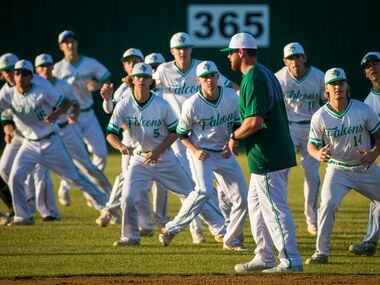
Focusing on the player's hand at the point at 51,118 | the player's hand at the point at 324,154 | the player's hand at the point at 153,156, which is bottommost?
the player's hand at the point at 51,118

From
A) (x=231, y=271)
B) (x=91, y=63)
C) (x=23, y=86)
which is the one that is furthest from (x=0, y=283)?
(x=91, y=63)

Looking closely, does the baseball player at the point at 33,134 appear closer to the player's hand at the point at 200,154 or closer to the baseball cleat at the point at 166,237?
the baseball cleat at the point at 166,237

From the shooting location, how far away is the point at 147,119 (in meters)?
12.0

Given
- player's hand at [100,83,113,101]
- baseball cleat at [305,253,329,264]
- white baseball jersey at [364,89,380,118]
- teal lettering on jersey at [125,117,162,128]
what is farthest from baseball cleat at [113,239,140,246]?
white baseball jersey at [364,89,380,118]

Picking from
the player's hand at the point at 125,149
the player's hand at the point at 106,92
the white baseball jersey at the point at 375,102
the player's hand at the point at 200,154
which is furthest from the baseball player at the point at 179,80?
the white baseball jersey at the point at 375,102

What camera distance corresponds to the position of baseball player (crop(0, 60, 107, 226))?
1395 centimetres

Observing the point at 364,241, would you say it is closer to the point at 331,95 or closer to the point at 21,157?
the point at 331,95

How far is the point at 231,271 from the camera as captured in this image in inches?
399

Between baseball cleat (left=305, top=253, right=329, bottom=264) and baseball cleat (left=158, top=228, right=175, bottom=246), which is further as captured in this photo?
baseball cleat (left=158, top=228, right=175, bottom=246)

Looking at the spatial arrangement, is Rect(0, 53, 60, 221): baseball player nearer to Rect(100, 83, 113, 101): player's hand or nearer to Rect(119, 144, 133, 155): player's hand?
Rect(100, 83, 113, 101): player's hand

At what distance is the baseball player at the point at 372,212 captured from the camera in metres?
11.2

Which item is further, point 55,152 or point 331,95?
Answer: point 55,152

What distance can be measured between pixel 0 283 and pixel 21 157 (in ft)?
14.6

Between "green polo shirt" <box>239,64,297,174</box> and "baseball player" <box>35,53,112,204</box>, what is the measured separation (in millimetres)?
5849
